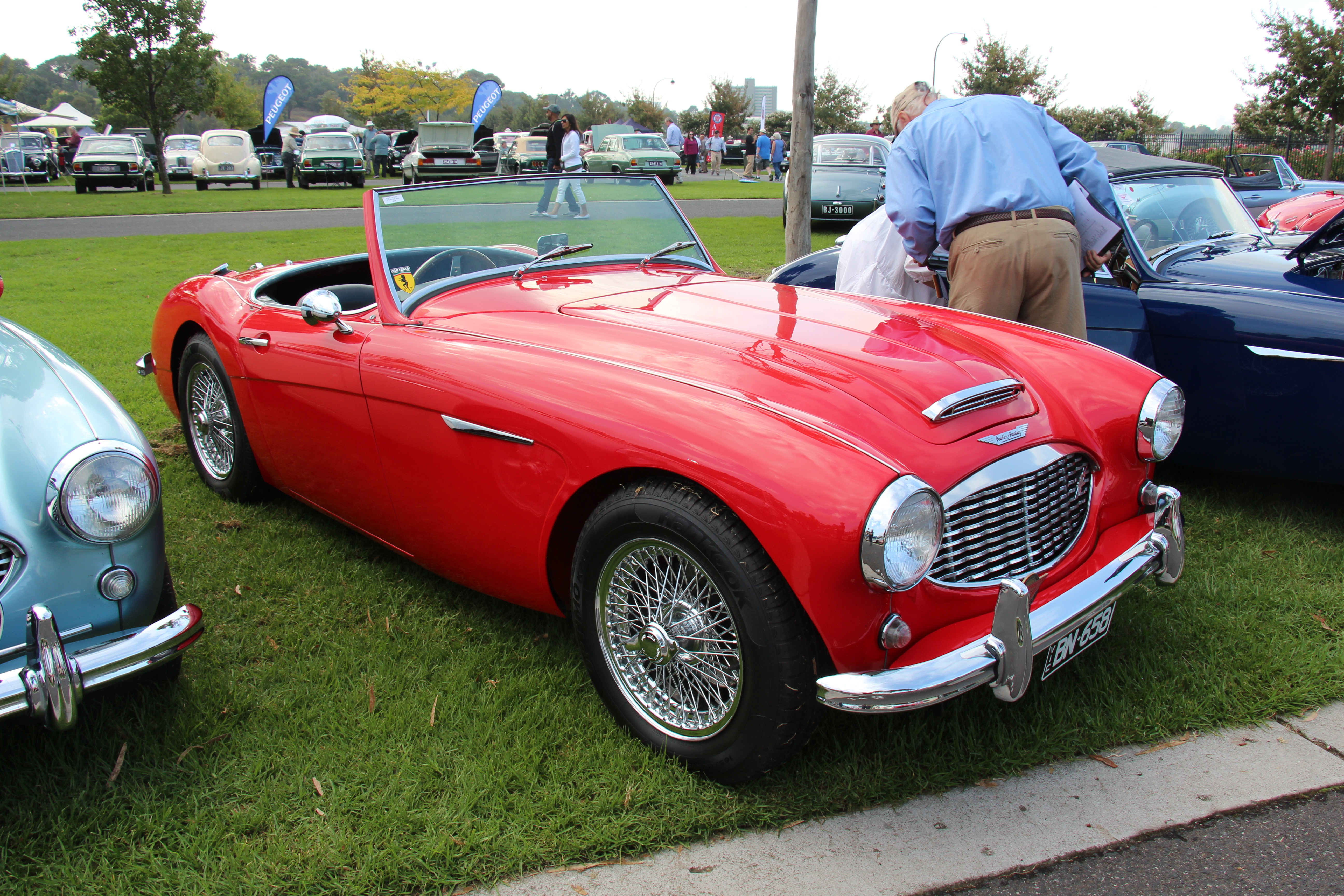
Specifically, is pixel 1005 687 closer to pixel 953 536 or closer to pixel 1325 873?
pixel 953 536

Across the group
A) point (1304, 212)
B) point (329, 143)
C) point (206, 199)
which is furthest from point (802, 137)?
point (329, 143)

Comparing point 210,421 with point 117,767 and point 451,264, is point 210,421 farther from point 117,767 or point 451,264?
point 117,767

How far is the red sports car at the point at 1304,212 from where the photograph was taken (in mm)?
9648

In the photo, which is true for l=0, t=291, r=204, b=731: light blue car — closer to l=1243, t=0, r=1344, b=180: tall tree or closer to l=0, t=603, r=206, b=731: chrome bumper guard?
l=0, t=603, r=206, b=731: chrome bumper guard

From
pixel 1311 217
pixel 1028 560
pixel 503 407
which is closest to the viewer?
pixel 1028 560

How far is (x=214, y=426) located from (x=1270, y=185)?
1482 centimetres

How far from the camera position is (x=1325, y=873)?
1982mm

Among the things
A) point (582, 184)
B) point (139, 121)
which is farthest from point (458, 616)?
point (139, 121)

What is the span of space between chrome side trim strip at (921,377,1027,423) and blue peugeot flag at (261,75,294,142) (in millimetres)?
35707

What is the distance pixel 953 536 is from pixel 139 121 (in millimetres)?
25475

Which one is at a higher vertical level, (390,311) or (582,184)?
(582,184)

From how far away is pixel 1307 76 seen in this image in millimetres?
22047

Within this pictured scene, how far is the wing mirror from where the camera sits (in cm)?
302

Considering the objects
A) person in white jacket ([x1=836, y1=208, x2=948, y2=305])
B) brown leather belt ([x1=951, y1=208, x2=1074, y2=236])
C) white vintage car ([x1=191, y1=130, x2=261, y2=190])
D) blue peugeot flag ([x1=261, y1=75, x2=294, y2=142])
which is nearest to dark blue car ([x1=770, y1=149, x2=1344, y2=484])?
person in white jacket ([x1=836, y1=208, x2=948, y2=305])
